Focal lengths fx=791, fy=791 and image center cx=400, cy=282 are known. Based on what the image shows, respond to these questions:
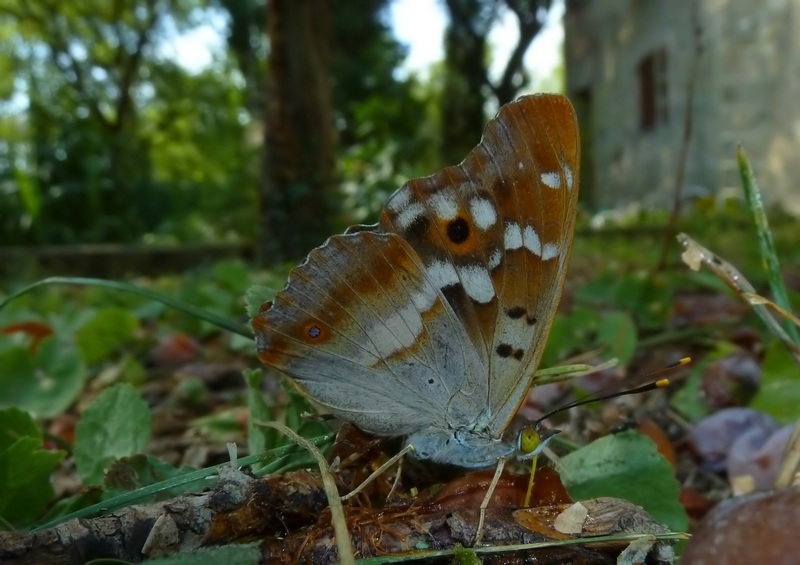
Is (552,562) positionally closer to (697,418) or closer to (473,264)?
(473,264)

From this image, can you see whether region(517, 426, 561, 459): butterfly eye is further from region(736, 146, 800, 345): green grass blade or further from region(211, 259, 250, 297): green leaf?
region(211, 259, 250, 297): green leaf

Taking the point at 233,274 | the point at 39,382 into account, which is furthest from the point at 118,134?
the point at 39,382

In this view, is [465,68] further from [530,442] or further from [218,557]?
[218,557]

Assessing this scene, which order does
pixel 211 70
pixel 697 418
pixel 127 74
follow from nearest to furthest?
pixel 697 418
pixel 127 74
pixel 211 70

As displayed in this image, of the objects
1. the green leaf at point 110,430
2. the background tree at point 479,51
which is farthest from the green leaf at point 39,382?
the background tree at point 479,51

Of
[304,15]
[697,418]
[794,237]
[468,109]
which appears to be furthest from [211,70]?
[697,418]

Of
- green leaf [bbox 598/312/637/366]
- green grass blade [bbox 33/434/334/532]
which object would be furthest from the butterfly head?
green leaf [bbox 598/312/637/366]
